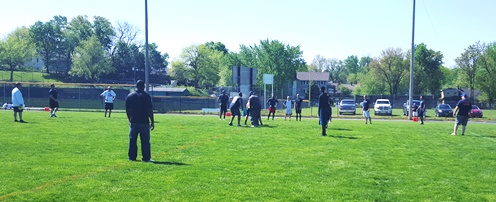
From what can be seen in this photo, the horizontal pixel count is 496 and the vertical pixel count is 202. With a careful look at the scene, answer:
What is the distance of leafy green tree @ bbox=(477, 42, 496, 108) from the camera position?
80.9 m

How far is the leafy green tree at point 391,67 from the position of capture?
9506cm

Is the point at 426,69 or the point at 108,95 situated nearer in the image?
the point at 108,95

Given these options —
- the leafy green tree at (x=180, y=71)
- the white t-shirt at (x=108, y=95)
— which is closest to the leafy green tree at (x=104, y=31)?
the leafy green tree at (x=180, y=71)

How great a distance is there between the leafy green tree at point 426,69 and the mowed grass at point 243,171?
8877 centimetres

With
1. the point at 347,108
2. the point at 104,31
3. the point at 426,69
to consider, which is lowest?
the point at 347,108

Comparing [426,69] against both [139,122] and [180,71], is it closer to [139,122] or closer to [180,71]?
[180,71]

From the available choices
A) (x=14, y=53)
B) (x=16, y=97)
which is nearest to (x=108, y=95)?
(x=16, y=97)

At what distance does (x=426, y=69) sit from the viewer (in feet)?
328

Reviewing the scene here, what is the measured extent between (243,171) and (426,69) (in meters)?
100.0

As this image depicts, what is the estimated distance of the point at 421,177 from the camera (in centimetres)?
849

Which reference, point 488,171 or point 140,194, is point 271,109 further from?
point 140,194

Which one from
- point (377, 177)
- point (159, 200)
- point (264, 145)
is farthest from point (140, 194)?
point (264, 145)

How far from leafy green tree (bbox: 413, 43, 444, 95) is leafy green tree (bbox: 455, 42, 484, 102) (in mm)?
11345

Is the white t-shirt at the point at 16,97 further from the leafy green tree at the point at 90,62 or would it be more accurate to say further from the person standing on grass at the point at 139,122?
the leafy green tree at the point at 90,62
